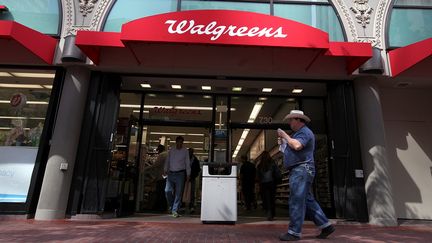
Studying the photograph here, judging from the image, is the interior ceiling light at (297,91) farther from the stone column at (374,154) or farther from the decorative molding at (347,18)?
the decorative molding at (347,18)

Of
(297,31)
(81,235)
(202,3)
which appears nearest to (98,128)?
(81,235)

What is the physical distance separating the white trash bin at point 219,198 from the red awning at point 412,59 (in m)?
4.31

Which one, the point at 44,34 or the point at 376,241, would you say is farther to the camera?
the point at 44,34

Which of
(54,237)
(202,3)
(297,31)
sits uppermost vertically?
(202,3)

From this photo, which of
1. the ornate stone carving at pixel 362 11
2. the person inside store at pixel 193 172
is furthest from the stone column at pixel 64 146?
the ornate stone carving at pixel 362 11

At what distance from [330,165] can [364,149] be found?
4.48ft

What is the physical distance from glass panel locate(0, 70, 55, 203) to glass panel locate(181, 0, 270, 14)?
3686 millimetres

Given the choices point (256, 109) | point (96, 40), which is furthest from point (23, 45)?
point (256, 109)

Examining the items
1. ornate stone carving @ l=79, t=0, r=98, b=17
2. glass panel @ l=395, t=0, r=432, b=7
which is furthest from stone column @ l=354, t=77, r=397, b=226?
ornate stone carving @ l=79, t=0, r=98, b=17

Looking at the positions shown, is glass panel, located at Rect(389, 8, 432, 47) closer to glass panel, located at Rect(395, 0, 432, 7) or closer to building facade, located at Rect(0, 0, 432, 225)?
building facade, located at Rect(0, 0, 432, 225)

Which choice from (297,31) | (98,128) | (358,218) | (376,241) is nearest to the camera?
(376,241)

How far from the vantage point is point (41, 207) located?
7285mm

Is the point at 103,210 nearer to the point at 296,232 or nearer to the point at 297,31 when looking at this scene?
the point at 296,232

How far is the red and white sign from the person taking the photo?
22.8 feet
